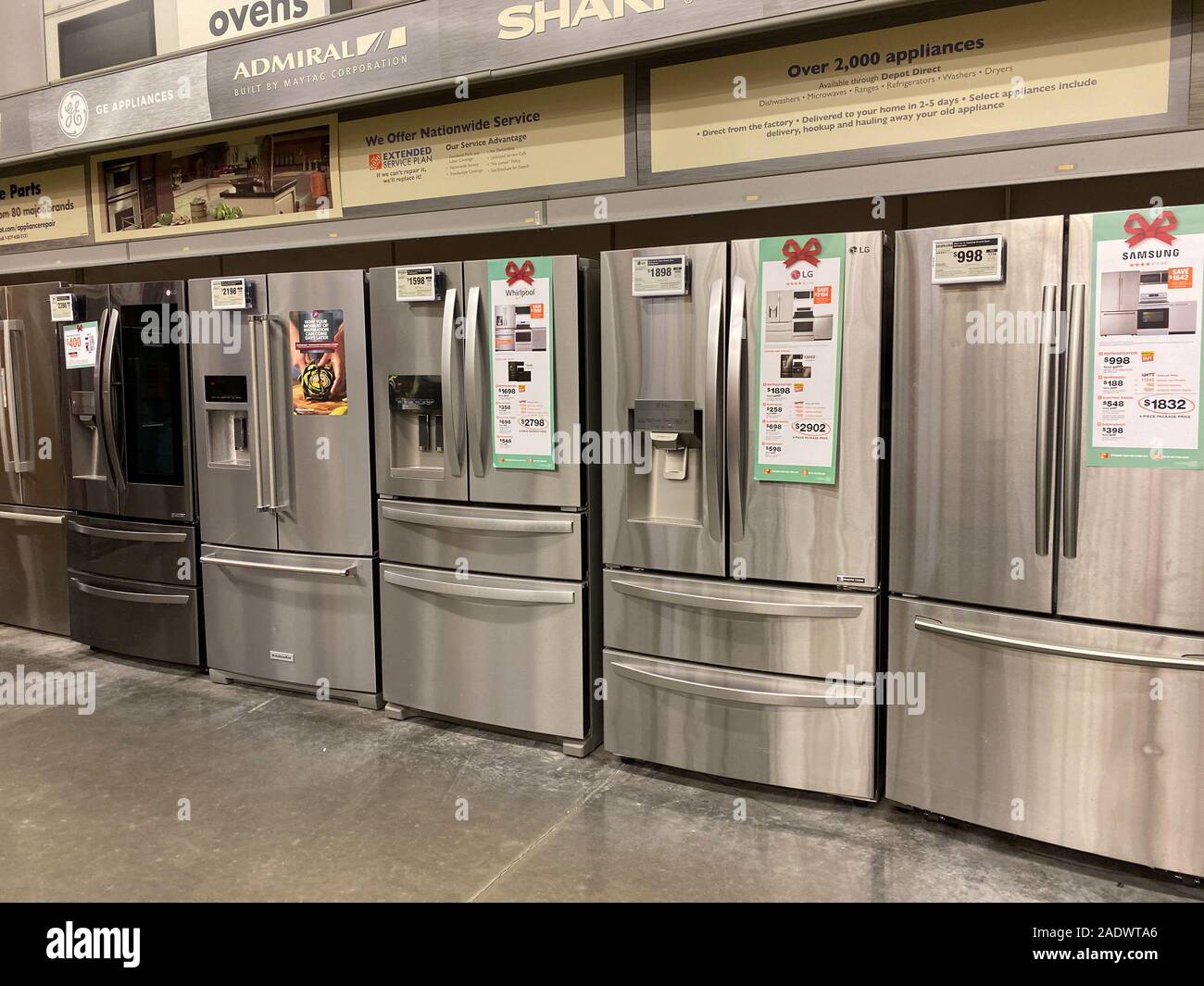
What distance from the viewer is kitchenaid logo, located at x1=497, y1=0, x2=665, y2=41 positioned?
3.48 metres

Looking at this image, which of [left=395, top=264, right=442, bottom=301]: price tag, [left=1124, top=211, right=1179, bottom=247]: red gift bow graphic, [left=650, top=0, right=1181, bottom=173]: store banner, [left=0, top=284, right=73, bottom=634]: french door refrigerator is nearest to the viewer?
[left=1124, top=211, right=1179, bottom=247]: red gift bow graphic

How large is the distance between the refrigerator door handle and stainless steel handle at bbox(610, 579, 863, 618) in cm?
283

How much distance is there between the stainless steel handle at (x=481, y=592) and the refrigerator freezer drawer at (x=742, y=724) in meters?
0.30

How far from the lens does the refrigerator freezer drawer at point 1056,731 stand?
261 centimetres

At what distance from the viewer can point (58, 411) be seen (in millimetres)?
4961

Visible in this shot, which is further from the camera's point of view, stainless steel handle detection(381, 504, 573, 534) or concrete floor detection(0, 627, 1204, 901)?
stainless steel handle detection(381, 504, 573, 534)

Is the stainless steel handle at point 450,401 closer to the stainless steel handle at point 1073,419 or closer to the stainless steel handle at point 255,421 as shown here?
the stainless steel handle at point 255,421

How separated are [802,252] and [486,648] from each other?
6.63 ft

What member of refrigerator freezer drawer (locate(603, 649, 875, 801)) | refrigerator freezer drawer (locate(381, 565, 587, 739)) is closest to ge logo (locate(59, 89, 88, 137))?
refrigerator freezer drawer (locate(381, 565, 587, 739))

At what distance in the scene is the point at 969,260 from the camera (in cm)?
279

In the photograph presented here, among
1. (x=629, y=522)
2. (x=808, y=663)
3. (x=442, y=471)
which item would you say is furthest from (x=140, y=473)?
(x=808, y=663)

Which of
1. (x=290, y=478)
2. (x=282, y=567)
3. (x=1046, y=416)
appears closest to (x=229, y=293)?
(x=290, y=478)

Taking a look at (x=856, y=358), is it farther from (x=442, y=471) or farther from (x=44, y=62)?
(x=44, y=62)

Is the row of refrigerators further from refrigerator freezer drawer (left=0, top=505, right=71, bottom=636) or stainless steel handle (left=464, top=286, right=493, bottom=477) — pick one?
refrigerator freezer drawer (left=0, top=505, right=71, bottom=636)
